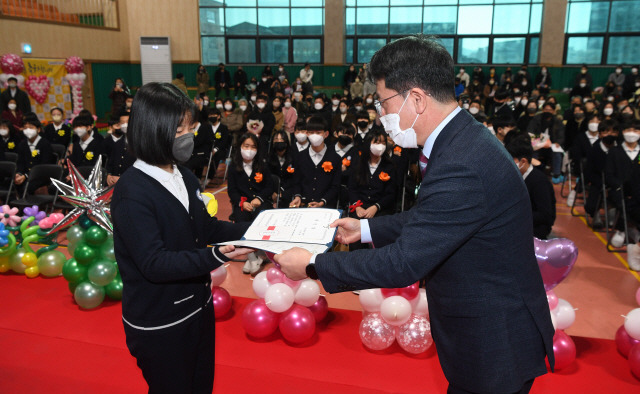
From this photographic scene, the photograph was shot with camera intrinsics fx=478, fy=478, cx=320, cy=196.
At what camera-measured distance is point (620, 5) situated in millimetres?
16328

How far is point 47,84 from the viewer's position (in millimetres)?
13578

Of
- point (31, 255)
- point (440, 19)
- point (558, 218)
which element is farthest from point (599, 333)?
point (440, 19)

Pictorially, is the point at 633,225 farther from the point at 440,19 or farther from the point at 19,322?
the point at 440,19

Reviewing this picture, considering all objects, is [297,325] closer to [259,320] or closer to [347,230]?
[259,320]

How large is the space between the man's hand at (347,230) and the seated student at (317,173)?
3115mm

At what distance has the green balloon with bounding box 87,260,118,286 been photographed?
388 cm

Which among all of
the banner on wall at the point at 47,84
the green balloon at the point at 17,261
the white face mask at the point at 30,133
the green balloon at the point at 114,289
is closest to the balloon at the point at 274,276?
Answer: the green balloon at the point at 114,289

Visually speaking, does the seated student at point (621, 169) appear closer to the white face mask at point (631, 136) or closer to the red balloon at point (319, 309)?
the white face mask at point (631, 136)

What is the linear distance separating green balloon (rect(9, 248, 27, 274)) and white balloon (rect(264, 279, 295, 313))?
9.07 feet

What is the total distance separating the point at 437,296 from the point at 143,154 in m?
1.16

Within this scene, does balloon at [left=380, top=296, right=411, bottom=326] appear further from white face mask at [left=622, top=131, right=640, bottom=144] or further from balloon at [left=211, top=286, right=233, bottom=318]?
white face mask at [left=622, top=131, right=640, bottom=144]

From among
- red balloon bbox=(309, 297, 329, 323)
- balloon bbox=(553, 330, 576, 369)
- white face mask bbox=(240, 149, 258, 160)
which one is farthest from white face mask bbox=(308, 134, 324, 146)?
balloon bbox=(553, 330, 576, 369)

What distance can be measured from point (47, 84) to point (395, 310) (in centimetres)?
1383

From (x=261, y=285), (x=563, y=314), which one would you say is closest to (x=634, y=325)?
(x=563, y=314)
